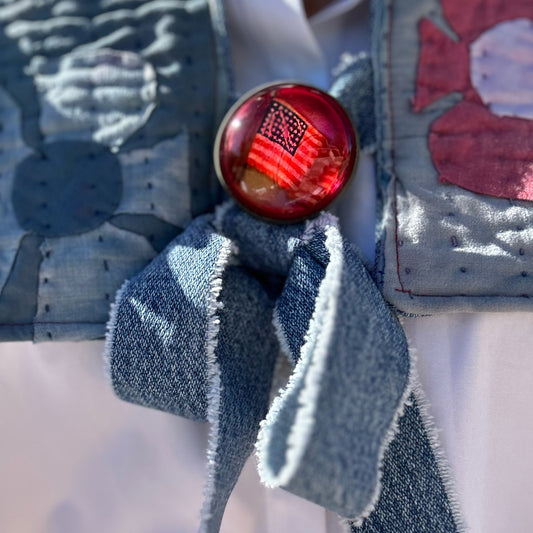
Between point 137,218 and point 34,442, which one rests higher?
point 137,218

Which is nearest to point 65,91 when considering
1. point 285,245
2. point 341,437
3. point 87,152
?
point 87,152

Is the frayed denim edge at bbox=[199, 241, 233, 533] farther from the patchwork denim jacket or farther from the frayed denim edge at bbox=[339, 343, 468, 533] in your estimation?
the frayed denim edge at bbox=[339, 343, 468, 533]

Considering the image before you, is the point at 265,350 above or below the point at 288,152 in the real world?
below

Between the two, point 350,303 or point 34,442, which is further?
point 34,442

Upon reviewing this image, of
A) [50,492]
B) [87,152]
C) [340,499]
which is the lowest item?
[50,492]

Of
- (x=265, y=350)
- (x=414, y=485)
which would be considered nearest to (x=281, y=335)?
(x=265, y=350)

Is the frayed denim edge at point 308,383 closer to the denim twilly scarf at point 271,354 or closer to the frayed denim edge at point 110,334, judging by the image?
the denim twilly scarf at point 271,354

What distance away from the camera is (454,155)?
0.44 metres

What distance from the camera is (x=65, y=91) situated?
488 millimetres

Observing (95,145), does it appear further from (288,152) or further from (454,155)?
(454,155)

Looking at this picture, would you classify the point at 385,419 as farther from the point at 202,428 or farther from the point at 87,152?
the point at 87,152

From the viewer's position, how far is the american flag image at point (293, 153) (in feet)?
1.31

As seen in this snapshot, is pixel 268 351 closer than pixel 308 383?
No

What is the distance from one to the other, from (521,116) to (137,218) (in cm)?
33
